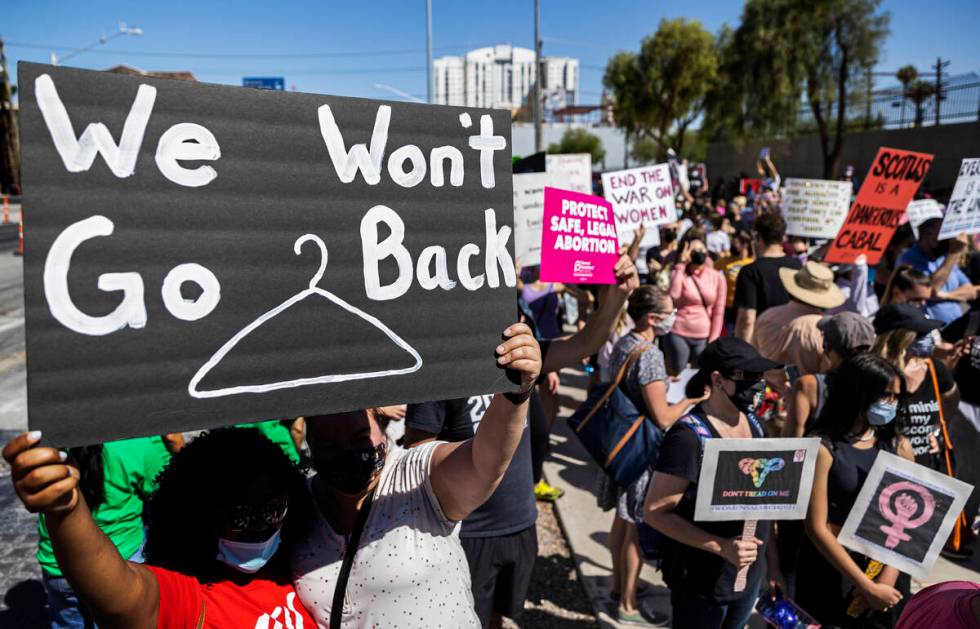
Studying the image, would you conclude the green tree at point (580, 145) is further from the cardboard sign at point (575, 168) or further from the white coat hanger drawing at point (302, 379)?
the white coat hanger drawing at point (302, 379)

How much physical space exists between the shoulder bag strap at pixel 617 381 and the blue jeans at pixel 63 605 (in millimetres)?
2421

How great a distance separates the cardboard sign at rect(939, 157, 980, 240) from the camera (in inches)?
209

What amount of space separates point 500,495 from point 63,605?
1.77m

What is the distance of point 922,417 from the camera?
3385 millimetres

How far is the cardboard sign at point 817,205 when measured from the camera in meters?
6.62

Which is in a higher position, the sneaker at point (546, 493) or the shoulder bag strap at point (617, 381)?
the shoulder bag strap at point (617, 381)

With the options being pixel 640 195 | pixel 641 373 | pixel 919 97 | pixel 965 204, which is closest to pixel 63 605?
pixel 641 373

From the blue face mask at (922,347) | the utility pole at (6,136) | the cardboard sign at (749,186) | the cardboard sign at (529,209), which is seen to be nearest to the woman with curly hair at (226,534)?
the blue face mask at (922,347)

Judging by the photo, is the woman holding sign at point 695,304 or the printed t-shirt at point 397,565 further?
the woman holding sign at point 695,304

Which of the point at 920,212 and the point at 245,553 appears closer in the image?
the point at 245,553

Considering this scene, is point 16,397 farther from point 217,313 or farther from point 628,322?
point 217,313

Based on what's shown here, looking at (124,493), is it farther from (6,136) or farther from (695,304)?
(6,136)

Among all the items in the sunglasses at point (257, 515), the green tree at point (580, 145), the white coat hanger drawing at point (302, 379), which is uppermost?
the green tree at point (580, 145)

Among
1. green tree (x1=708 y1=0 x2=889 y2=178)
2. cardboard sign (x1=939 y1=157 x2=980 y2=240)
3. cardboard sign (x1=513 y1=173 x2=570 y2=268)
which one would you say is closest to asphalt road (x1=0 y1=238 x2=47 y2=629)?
cardboard sign (x1=513 y1=173 x2=570 y2=268)
